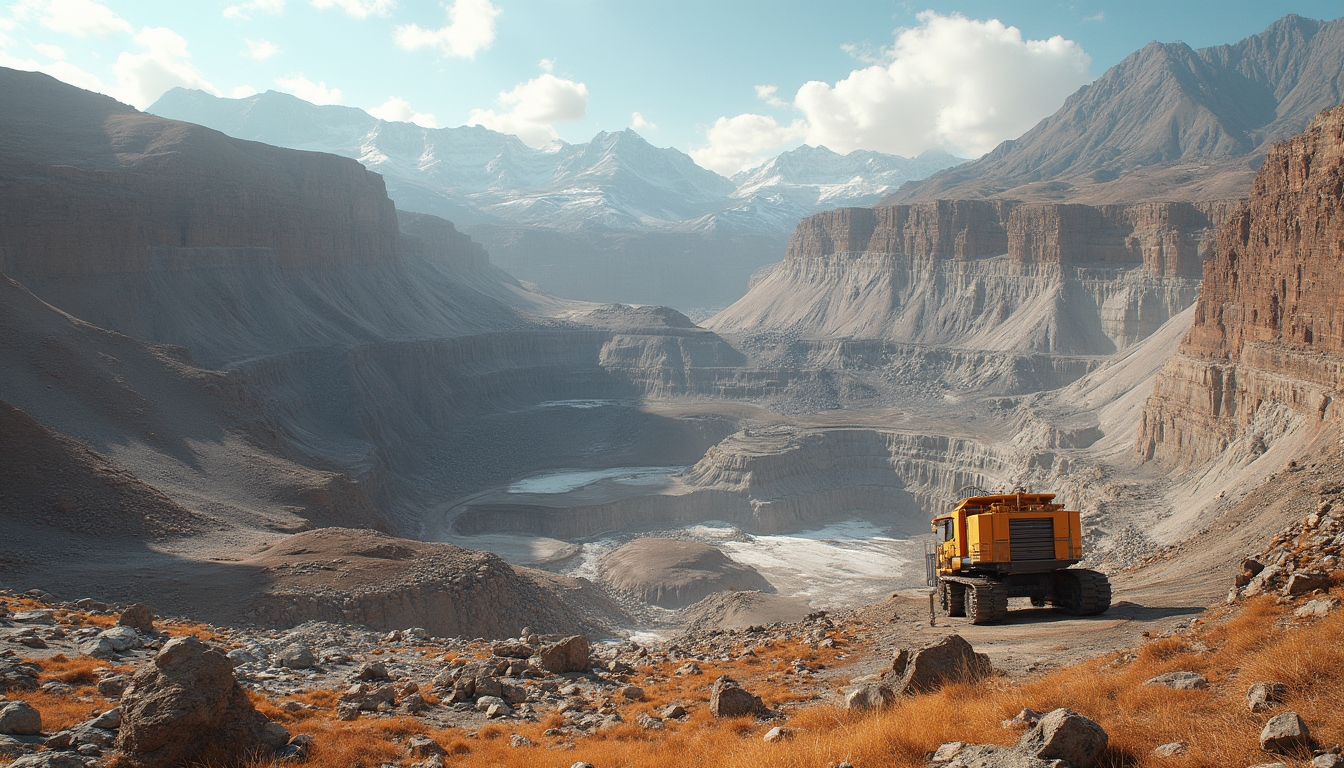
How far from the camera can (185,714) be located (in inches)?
377

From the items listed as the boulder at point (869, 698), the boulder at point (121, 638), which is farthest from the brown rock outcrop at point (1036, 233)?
the boulder at point (121, 638)

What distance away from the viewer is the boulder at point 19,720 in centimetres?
980

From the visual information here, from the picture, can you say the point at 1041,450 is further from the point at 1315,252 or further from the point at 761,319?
the point at 761,319

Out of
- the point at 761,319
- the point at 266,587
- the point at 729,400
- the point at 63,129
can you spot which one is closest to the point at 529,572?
the point at 266,587

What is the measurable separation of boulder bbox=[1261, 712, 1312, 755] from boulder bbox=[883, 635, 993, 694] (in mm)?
4516

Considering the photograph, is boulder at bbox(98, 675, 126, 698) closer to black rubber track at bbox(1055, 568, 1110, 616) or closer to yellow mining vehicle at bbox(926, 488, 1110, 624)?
yellow mining vehicle at bbox(926, 488, 1110, 624)

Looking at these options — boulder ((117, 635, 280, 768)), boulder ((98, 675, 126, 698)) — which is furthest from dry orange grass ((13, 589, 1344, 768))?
boulder ((117, 635, 280, 768))

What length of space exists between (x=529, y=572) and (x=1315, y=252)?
121 feet

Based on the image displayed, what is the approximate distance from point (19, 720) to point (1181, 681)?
45.5 feet

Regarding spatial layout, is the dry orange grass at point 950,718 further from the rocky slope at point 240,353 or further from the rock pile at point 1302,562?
the rocky slope at point 240,353

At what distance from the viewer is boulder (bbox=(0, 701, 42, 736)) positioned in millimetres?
9797

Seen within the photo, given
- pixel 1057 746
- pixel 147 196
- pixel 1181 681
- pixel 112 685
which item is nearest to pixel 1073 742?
pixel 1057 746

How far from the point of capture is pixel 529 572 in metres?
39.1

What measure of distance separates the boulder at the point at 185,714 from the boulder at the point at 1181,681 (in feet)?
36.1
